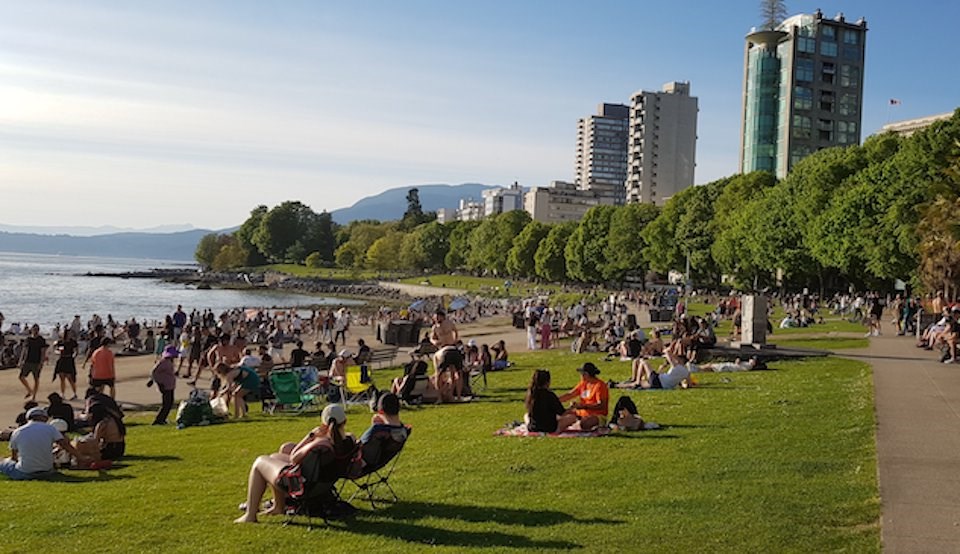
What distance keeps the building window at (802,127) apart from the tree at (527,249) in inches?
1328

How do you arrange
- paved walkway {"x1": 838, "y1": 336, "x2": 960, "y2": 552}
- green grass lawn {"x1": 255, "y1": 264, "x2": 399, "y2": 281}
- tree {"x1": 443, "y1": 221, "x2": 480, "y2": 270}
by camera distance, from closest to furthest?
1. paved walkway {"x1": 838, "y1": 336, "x2": 960, "y2": 552}
2. tree {"x1": 443, "y1": 221, "x2": 480, "y2": 270}
3. green grass lawn {"x1": 255, "y1": 264, "x2": 399, "y2": 281}

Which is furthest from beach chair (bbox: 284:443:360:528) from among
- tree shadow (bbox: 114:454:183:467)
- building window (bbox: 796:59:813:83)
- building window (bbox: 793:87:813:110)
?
building window (bbox: 796:59:813:83)

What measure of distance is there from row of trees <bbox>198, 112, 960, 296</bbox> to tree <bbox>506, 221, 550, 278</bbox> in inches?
5.7

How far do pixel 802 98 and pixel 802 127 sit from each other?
353cm

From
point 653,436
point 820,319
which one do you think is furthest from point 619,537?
point 820,319

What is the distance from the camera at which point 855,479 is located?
858 cm

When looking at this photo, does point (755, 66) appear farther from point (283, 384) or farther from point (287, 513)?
point (287, 513)

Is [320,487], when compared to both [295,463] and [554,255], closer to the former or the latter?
[295,463]

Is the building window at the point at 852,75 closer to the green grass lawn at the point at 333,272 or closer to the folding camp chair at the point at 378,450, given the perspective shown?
the green grass lawn at the point at 333,272

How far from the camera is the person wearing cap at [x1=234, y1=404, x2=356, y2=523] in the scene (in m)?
7.82

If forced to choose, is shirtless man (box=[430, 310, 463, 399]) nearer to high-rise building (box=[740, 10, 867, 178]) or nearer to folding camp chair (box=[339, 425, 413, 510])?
folding camp chair (box=[339, 425, 413, 510])

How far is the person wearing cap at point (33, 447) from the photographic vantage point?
1027 centimetres

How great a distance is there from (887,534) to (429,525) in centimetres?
377

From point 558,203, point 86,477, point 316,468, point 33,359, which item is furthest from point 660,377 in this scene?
point 558,203
